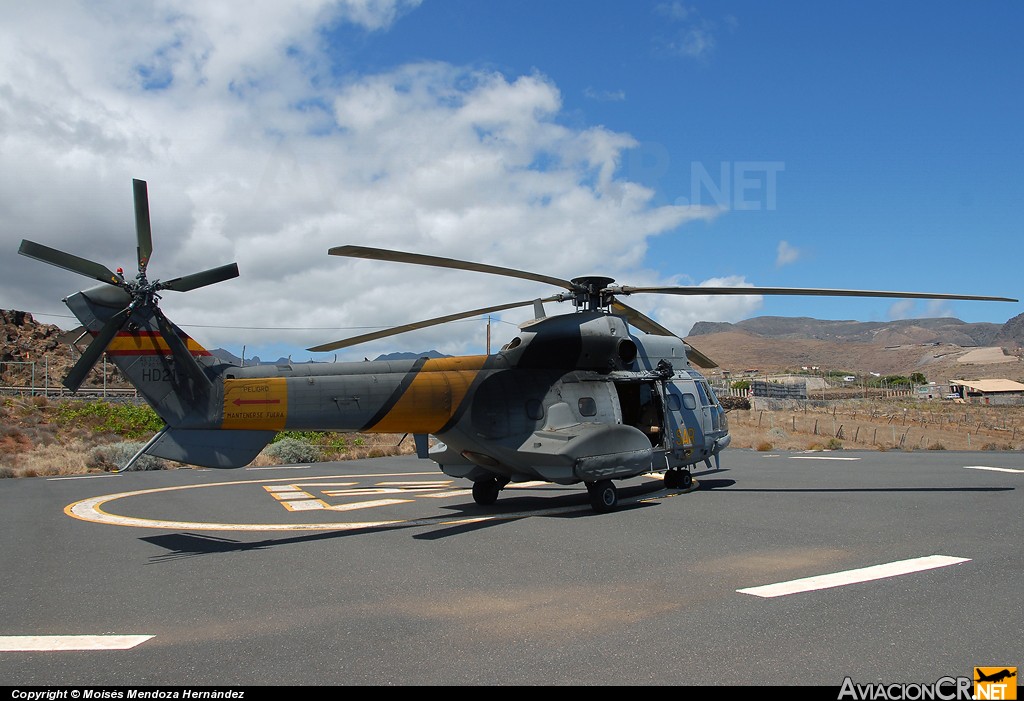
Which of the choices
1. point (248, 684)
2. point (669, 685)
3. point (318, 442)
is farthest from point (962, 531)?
point (318, 442)

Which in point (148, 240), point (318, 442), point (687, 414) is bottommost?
point (318, 442)

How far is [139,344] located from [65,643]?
229 inches

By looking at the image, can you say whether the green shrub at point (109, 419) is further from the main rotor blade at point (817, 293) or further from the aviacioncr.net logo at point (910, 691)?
the aviacioncr.net logo at point (910, 691)

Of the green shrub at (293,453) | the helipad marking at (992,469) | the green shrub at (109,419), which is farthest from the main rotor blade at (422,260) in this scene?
the green shrub at (109,419)

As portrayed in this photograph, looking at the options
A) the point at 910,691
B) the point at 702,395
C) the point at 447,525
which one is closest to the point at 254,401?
the point at 447,525

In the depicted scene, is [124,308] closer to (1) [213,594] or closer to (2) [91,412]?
(1) [213,594]

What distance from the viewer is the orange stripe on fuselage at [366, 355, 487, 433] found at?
12.6 m

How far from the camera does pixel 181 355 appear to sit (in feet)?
35.5

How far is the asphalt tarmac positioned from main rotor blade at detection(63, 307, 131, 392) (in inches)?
97.4

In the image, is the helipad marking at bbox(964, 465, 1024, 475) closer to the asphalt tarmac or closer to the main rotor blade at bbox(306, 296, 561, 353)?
the asphalt tarmac

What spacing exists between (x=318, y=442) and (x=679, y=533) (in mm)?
31496

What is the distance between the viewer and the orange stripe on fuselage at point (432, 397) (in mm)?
12617

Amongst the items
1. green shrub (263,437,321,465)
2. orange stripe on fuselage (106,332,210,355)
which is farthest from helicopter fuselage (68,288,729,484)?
green shrub (263,437,321,465)

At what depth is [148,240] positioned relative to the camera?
10.4 metres
